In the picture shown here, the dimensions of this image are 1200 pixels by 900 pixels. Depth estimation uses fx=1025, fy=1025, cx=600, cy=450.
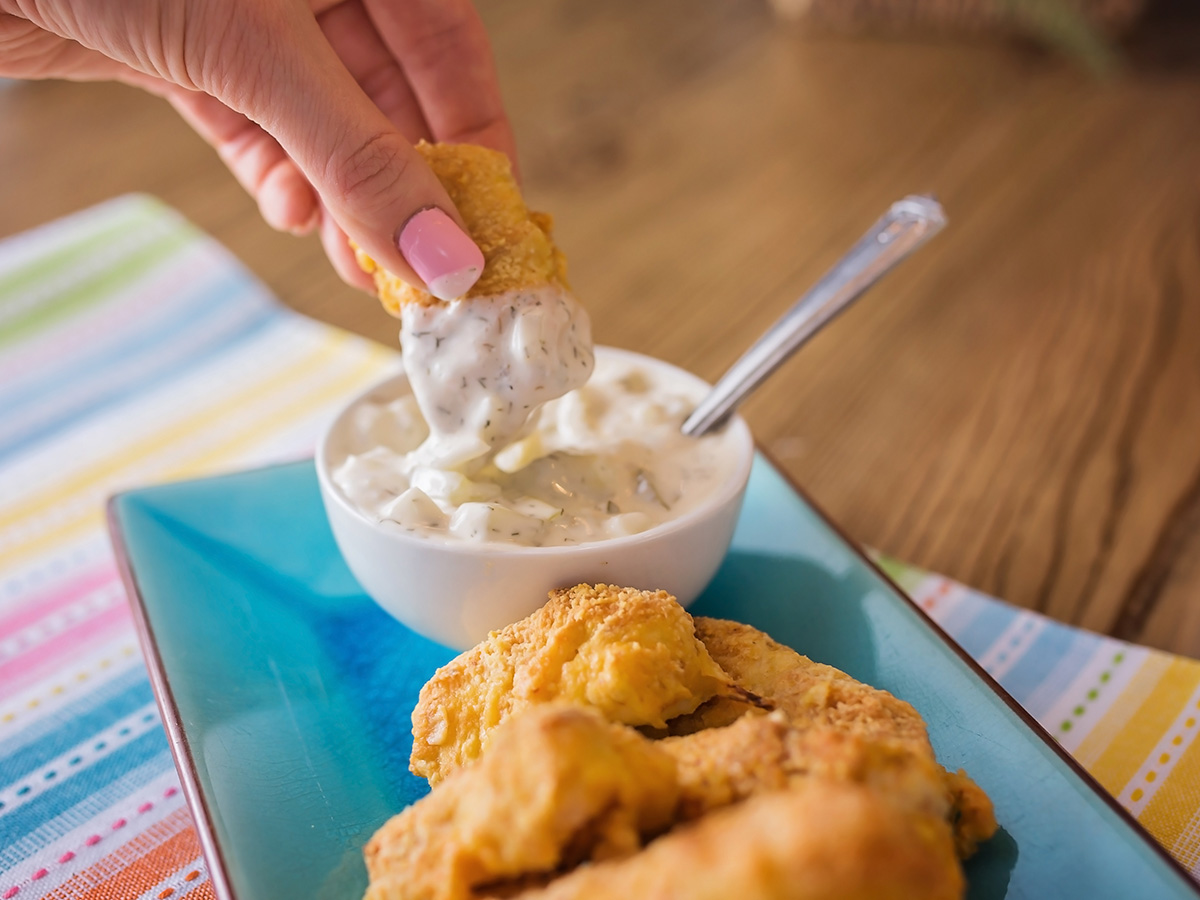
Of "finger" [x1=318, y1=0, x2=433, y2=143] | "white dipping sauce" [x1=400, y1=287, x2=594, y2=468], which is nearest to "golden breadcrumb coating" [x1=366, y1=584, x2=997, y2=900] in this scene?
"white dipping sauce" [x1=400, y1=287, x2=594, y2=468]

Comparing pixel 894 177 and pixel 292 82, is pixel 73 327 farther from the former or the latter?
pixel 894 177

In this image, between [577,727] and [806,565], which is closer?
[577,727]

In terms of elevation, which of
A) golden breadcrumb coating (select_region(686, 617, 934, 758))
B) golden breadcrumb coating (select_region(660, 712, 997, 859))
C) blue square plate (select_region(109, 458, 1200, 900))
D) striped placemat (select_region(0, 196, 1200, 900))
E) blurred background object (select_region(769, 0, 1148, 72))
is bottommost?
striped placemat (select_region(0, 196, 1200, 900))

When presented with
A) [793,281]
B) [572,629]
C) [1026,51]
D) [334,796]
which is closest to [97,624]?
[334,796]

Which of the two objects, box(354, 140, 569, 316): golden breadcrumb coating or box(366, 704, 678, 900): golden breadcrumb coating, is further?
box(354, 140, 569, 316): golden breadcrumb coating

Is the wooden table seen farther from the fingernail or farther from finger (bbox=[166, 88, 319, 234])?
the fingernail

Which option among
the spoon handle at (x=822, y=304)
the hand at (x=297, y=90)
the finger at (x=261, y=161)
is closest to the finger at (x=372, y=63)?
the finger at (x=261, y=161)

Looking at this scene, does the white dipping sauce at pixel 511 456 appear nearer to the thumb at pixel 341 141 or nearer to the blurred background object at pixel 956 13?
the thumb at pixel 341 141
